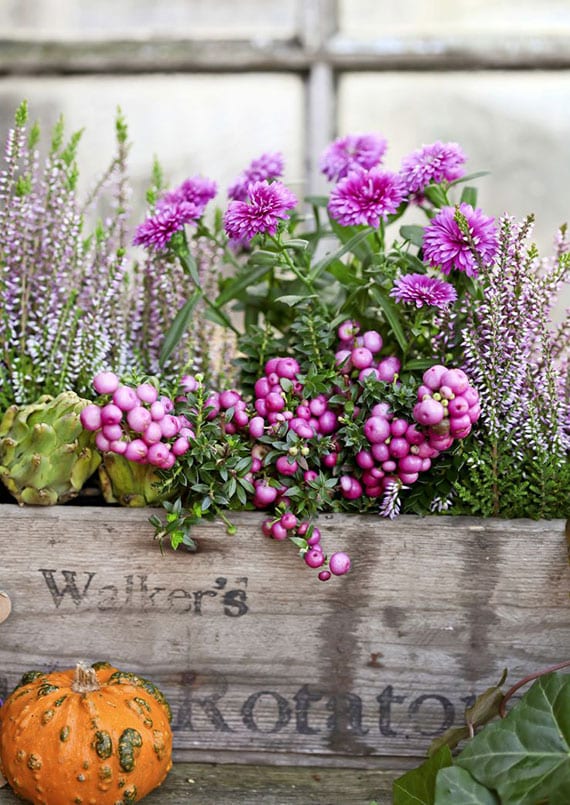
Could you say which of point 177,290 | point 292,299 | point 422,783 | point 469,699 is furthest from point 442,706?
point 177,290

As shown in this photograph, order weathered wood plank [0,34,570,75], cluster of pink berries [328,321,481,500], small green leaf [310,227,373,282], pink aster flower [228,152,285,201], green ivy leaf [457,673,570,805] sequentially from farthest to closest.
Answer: weathered wood plank [0,34,570,75], pink aster flower [228,152,285,201], small green leaf [310,227,373,282], cluster of pink berries [328,321,481,500], green ivy leaf [457,673,570,805]

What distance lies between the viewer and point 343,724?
0.88 m

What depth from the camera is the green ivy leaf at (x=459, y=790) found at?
0.70 meters

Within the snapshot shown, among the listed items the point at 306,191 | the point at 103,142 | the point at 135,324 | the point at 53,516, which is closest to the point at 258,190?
the point at 135,324

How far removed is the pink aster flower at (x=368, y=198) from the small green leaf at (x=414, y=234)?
0.04 meters

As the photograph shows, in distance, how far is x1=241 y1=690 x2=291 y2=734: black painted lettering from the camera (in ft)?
2.89

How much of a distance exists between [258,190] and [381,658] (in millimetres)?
487

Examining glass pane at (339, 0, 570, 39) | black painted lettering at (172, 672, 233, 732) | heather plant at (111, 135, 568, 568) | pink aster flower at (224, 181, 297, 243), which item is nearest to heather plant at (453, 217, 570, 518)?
heather plant at (111, 135, 568, 568)

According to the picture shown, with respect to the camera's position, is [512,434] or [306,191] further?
[306,191]

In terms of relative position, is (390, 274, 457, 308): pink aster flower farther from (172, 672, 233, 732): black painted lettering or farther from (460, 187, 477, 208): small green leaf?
(172, 672, 233, 732): black painted lettering

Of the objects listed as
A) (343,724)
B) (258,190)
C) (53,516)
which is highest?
(258,190)

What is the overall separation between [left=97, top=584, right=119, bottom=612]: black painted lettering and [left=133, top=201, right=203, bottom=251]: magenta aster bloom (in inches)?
14.4

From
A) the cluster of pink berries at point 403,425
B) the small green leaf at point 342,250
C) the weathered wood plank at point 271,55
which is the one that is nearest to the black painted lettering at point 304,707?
the cluster of pink berries at point 403,425

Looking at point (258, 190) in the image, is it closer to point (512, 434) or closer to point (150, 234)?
point (150, 234)
